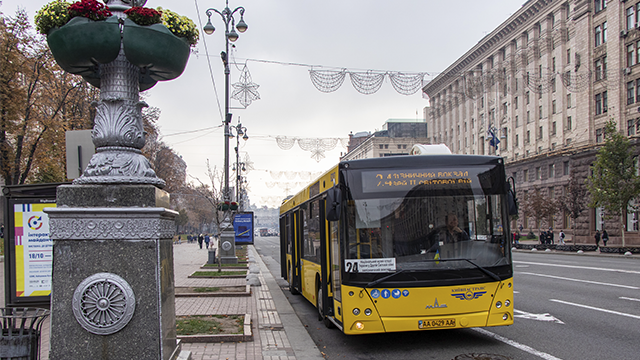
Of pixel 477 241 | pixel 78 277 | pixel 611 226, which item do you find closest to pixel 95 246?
pixel 78 277

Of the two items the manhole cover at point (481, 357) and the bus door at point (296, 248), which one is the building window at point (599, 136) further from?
the manhole cover at point (481, 357)

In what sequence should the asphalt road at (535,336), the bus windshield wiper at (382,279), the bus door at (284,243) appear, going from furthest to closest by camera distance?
1. the bus door at (284,243)
2. the bus windshield wiper at (382,279)
3. the asphalt road at (535,336)

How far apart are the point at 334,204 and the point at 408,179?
1.23m

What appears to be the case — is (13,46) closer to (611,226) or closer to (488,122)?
(611,226)

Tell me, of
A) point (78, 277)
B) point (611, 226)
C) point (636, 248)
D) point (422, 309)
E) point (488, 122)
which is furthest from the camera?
point (488, 122)

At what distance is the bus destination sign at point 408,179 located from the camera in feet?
25.8

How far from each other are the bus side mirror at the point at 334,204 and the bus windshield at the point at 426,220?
1.02 feet

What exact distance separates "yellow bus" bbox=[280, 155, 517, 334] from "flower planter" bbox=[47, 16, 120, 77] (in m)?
3.90

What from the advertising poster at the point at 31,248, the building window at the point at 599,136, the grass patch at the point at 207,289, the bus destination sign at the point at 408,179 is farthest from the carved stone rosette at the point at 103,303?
the building window at the point at 599,136

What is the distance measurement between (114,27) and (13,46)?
23.9 m

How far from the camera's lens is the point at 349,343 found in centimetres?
851

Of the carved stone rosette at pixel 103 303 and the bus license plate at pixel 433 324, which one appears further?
the bus license plate at pixel 433 324

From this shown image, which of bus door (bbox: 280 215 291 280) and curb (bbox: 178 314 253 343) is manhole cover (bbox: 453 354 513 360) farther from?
bus door (bbox: 280 215 291 280)

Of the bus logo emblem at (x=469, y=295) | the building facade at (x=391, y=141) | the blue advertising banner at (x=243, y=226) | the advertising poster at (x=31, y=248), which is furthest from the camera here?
the building facade at (x=391, y=141)
